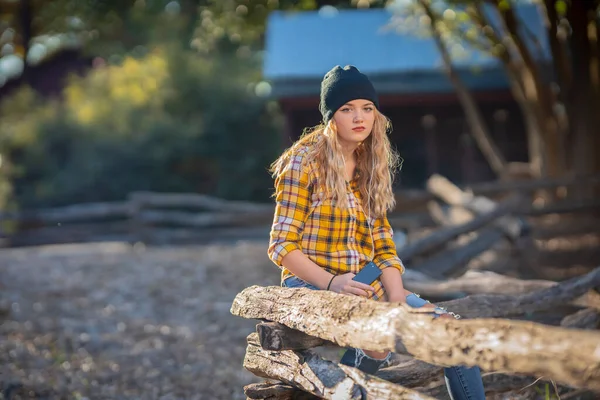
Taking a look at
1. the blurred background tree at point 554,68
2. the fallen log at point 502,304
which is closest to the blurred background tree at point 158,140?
the blurred background tree at point 554,68

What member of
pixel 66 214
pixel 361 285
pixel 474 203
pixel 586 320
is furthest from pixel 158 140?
pixel 361 285

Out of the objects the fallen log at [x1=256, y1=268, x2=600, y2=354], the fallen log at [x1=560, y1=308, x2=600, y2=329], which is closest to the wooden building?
the fallen log at [x1=256, y1=268, x2=600, y2=354]

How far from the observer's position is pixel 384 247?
3.39 meters

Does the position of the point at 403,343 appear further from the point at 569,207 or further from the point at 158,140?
the point at 158,140

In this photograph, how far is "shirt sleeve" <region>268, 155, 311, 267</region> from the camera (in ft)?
10.4

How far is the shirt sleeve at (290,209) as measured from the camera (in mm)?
3178

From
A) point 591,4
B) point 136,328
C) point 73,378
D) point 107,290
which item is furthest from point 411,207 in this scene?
point 73,378

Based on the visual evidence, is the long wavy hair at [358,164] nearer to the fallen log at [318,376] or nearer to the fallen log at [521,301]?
the fallen log at [318,376]

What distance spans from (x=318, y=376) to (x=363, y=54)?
52.8 feet

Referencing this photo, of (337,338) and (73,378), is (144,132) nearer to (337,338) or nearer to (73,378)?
(73,378)

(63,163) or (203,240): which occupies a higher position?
(63,163)

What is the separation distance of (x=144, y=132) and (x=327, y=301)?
629 inches

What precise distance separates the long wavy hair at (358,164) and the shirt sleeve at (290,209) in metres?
0.06

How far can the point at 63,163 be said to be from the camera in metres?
18.6
